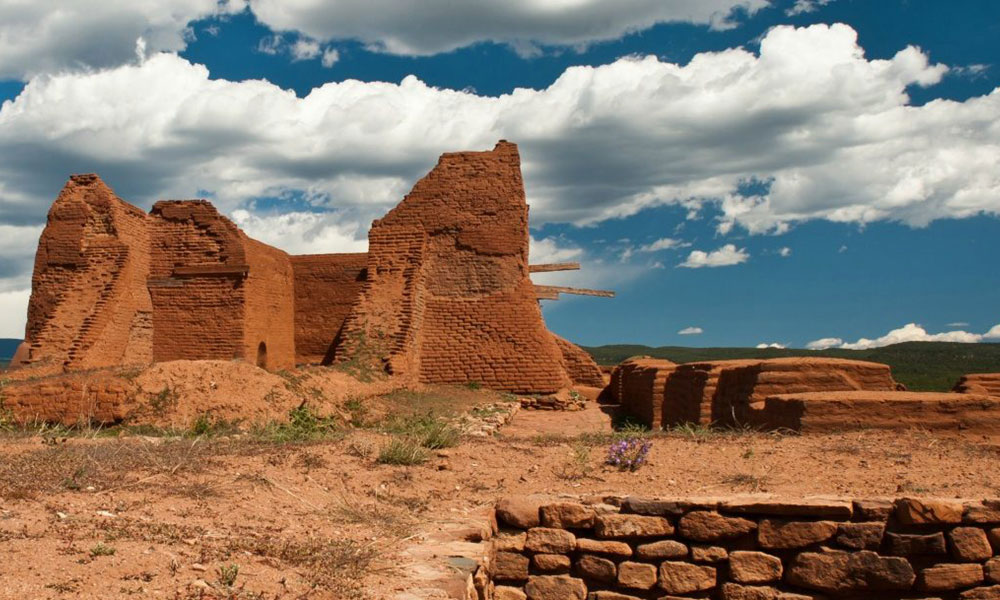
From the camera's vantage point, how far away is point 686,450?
665cm

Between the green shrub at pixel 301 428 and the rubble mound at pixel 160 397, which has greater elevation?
the rubble mound at pixel 160 397

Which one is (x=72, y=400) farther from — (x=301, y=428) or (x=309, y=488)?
(x=309, y=488)

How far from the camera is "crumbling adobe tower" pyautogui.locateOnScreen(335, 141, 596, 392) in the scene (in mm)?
15641

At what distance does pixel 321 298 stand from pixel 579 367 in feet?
22.4

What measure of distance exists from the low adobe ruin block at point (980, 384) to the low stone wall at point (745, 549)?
7.16 meters

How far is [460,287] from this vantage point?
1642cm

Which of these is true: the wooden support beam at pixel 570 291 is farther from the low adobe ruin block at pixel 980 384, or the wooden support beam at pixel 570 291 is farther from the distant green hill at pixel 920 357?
the distant green hill at pixel 920 357

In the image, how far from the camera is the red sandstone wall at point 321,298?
19359mm

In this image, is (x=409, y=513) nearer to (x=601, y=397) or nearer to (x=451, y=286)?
(x=451, y=286)

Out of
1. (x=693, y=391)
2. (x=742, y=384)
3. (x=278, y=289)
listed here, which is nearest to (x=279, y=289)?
(x=278, y=289)

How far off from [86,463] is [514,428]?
748 centimetres

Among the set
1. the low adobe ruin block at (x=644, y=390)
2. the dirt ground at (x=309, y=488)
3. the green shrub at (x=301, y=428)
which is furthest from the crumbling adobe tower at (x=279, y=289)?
the dirt ground at (x=309, y=488)

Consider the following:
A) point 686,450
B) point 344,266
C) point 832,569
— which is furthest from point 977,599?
point 344,266

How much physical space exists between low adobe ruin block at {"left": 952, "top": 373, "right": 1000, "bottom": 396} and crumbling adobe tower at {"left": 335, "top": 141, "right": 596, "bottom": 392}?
279 inches
